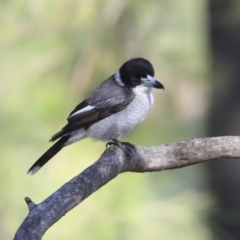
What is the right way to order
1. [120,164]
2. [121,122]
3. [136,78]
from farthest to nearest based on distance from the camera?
[136,78]
[121,122]
[120,164]

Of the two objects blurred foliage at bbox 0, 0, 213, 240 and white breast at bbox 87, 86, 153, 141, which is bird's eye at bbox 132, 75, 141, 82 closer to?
white breast at bbox 87, 86, 153, 141

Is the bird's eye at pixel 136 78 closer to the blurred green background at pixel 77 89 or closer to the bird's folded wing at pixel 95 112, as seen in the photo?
the bird's folded wing at pixel 95 112

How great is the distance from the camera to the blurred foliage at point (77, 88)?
14.5 ft

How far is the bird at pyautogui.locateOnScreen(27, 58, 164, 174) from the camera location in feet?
12.6

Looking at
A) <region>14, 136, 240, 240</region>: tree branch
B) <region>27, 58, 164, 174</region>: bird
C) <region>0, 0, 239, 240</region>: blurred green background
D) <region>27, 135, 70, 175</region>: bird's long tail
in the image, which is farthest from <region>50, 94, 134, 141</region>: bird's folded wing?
<region>0, 0, 239, 240</region>: blurred green background

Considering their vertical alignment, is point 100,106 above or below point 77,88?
below

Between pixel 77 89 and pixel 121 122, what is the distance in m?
1.04

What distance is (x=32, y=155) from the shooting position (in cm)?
454

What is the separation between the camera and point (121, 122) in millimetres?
3824

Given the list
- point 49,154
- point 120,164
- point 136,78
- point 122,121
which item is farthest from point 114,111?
point 120,164

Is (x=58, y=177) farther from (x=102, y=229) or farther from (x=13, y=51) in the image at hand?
(x=13, y=51)

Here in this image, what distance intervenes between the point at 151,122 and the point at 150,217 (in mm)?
1467

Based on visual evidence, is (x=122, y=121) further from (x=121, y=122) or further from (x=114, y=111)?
(x=114, y=111)

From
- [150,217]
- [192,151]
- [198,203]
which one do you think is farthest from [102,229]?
[192,151]
